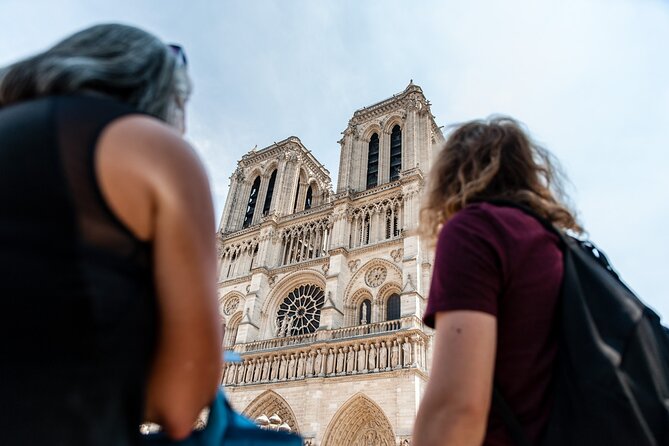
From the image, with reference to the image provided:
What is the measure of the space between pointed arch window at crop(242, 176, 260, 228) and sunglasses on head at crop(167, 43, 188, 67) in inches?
889

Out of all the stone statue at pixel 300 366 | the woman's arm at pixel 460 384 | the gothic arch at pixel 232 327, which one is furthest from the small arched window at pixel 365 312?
the woman's arm at pixel 460 384

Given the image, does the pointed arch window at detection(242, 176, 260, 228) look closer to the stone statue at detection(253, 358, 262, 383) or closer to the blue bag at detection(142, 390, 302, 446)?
the stone statue at detection(253, 358, 262, 383)

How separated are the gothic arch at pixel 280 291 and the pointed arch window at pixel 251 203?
600cm

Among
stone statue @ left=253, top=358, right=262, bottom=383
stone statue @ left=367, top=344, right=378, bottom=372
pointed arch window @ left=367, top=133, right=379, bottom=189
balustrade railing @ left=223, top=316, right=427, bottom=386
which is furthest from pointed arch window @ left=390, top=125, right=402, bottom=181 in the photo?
stone statue @ left=253, top=358, right=262, bottom=383

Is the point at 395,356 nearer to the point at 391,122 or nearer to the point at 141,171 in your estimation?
the point at 391,122

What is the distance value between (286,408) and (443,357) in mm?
14880

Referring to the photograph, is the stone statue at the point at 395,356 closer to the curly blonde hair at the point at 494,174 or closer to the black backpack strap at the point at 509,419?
the curly blonde hair at the point at 494,174

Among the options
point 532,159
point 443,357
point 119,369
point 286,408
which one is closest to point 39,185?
point 119,369

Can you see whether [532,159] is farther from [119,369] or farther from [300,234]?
[300,234]

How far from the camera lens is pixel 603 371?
106 centimetres

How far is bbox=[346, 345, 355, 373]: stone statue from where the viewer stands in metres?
13.8

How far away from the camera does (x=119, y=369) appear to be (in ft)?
2.49

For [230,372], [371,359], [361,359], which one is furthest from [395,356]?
[230,372]

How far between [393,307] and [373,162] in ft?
28.5
